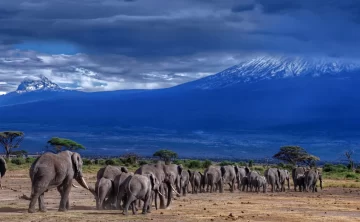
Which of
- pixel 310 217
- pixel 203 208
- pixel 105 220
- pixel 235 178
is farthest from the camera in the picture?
pixel 235 178

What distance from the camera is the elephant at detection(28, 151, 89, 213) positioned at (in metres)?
25.5

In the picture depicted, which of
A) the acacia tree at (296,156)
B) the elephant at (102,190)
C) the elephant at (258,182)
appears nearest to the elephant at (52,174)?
the elephant at (102,190)

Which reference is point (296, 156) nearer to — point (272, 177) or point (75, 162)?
point (272, 177)

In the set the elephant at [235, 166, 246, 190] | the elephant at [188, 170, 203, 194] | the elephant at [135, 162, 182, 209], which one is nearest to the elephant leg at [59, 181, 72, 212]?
the elephant at [135, 162, 182, 209]

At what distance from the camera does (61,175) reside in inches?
1038

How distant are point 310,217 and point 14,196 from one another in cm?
1457

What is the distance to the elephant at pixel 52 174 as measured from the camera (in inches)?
1005

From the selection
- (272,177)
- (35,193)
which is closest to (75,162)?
(35,193)

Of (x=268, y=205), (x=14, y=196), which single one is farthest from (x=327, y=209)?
(x=14, y=196)

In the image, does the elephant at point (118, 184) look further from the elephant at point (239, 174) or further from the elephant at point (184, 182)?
the elephant at point (239, 174)

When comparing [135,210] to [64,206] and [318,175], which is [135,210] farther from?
[318,175]

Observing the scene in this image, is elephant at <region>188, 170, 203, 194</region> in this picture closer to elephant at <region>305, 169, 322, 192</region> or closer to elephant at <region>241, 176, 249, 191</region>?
elephant at <region>241, 176, 249, 191</region>

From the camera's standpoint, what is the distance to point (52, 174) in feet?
84.8

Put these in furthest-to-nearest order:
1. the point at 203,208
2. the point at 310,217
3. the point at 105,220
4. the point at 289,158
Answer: the point at 289,158 < the point at 203,208 < the point at 310,217 < the point at 105,220
